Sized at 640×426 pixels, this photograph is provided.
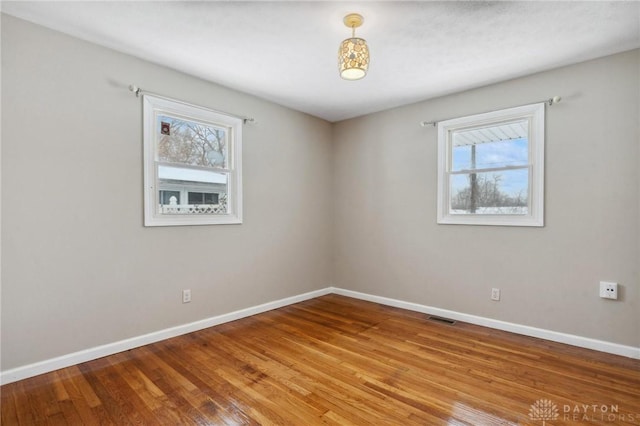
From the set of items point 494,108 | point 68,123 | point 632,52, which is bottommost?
Answer: point 68,123

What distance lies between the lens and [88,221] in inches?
100

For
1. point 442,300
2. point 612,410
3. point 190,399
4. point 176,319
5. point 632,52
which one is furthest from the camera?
point 442,300

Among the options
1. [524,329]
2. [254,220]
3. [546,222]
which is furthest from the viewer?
[254,220]

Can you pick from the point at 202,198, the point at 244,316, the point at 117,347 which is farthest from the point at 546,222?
the point at 117,347

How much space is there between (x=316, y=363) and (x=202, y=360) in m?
0.91

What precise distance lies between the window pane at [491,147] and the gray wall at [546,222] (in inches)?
8.6

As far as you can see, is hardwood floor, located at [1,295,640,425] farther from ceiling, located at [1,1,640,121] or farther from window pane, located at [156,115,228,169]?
ceiling, located at [1,1,640,121]

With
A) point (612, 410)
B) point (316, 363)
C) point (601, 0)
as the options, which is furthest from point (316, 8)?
point (612, 410)

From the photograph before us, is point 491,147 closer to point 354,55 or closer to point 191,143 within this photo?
point 354,55

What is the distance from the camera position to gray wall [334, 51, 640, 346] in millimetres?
2682

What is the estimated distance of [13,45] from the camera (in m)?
2.23

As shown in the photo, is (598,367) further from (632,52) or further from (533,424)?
(632,52)

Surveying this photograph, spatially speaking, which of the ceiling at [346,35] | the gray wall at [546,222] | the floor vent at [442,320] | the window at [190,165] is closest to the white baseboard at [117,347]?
the window at [190,165]
